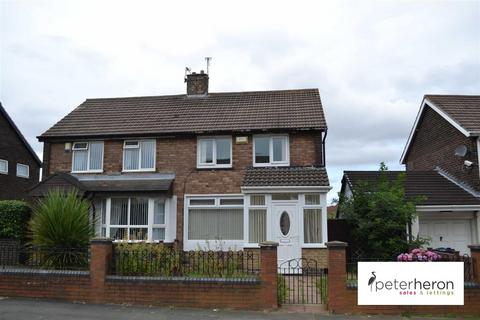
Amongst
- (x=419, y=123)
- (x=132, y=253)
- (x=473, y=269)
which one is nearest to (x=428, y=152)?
(x=419, y=123)

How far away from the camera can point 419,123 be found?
22.9 meters

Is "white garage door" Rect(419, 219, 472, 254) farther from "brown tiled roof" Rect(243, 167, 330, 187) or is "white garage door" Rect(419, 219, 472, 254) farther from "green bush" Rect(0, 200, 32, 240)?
"green bush" Rect(0, 200, 32, 240)

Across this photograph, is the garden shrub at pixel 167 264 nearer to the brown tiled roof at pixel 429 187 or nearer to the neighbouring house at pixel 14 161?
the brown tiled roof at pixel 429 187

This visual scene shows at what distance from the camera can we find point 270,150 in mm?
17297

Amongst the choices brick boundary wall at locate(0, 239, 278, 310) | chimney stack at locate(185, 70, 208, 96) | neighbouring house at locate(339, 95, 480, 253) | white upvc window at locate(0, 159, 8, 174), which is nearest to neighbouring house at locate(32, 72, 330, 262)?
chimney stack at locate(185, 70, 208, 96)

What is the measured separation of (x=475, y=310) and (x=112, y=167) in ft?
42.6

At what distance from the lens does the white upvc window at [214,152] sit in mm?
17438

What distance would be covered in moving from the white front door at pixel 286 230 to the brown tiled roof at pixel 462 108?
297 inches

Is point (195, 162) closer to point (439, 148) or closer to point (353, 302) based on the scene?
point (353, 302)

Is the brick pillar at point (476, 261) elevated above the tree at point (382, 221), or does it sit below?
below

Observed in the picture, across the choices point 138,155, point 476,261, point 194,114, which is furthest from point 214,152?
point 476,261

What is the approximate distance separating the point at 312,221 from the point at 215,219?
3.60m

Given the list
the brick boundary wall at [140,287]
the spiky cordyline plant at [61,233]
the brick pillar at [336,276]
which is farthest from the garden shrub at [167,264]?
the brick pillar at [336,276]

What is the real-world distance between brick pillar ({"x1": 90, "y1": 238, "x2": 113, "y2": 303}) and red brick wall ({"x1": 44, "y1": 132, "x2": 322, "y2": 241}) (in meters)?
6.54
